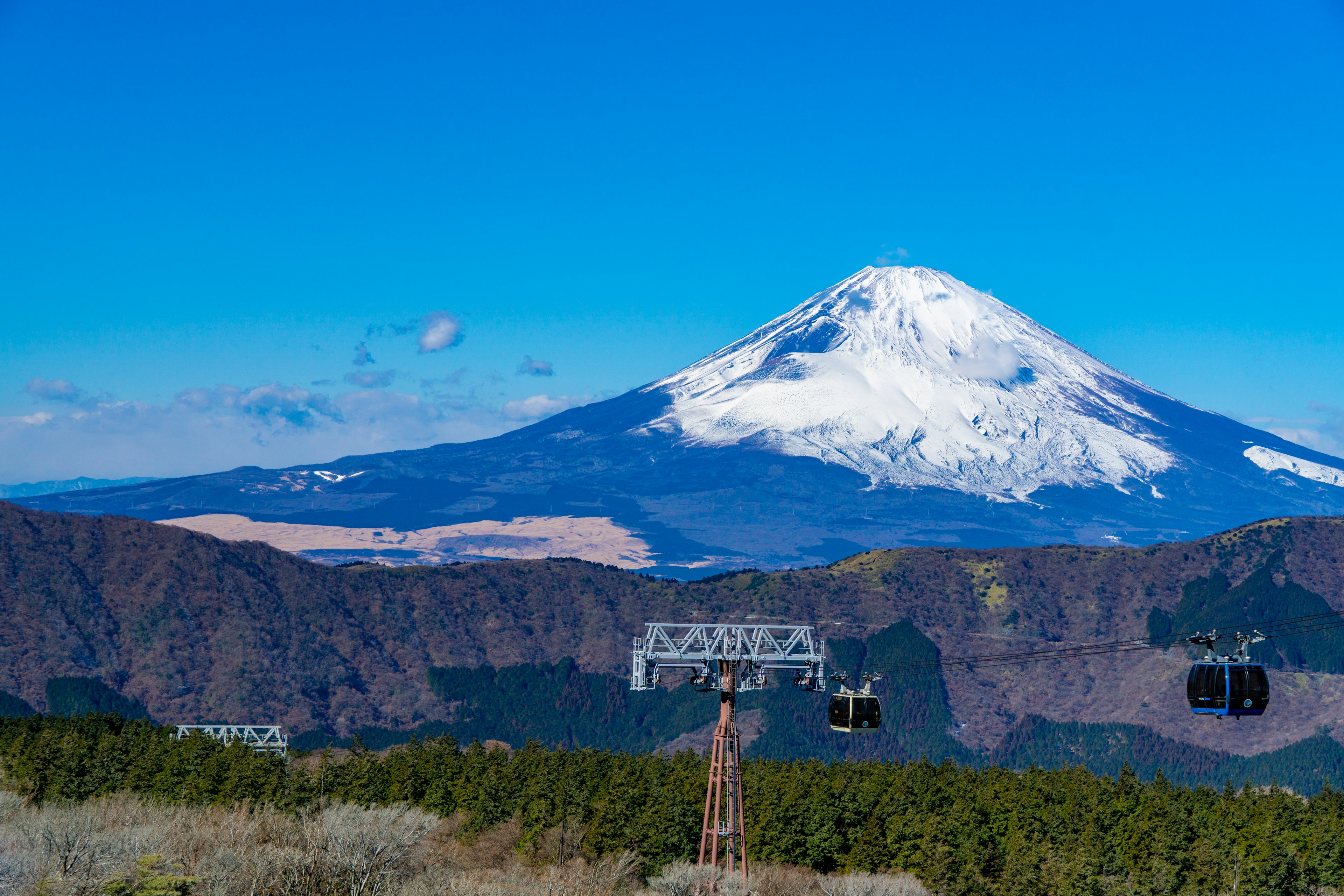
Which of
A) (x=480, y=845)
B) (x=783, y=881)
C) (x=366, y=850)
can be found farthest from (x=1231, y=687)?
(x=480, y=845)

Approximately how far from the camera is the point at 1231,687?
Result: 5481 centimetres

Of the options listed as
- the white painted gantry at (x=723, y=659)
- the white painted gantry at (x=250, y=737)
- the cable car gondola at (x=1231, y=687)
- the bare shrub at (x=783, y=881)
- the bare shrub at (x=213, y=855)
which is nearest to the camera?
the cable car gondola at (x=1231, y=687)

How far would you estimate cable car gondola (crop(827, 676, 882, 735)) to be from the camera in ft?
226

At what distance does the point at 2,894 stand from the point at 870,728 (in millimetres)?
39720

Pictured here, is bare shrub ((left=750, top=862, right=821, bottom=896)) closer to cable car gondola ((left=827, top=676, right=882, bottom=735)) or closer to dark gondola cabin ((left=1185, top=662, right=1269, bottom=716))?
cable car gondola ((left=827, top=676, right=882, bottom=735))

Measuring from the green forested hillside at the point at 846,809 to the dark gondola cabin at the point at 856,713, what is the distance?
104 feet

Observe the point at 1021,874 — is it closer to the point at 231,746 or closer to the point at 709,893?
the point at 709,893

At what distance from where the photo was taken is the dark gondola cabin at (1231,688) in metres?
54.6

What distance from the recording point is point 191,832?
278 ft

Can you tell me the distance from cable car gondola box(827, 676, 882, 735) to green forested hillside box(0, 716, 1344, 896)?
31.5 meters

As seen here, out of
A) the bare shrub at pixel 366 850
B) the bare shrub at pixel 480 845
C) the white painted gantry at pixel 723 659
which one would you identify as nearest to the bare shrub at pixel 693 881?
the white painted gantry at pixel 723 659

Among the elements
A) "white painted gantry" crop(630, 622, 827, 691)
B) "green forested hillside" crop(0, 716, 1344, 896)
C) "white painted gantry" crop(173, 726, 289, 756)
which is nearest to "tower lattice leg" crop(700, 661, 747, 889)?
"white painted gantry" crop(630, 622, 827, 691)

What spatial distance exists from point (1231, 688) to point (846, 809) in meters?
59.0

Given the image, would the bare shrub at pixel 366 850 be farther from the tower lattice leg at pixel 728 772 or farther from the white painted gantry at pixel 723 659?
the tower lattice leg at pixel 728 772
